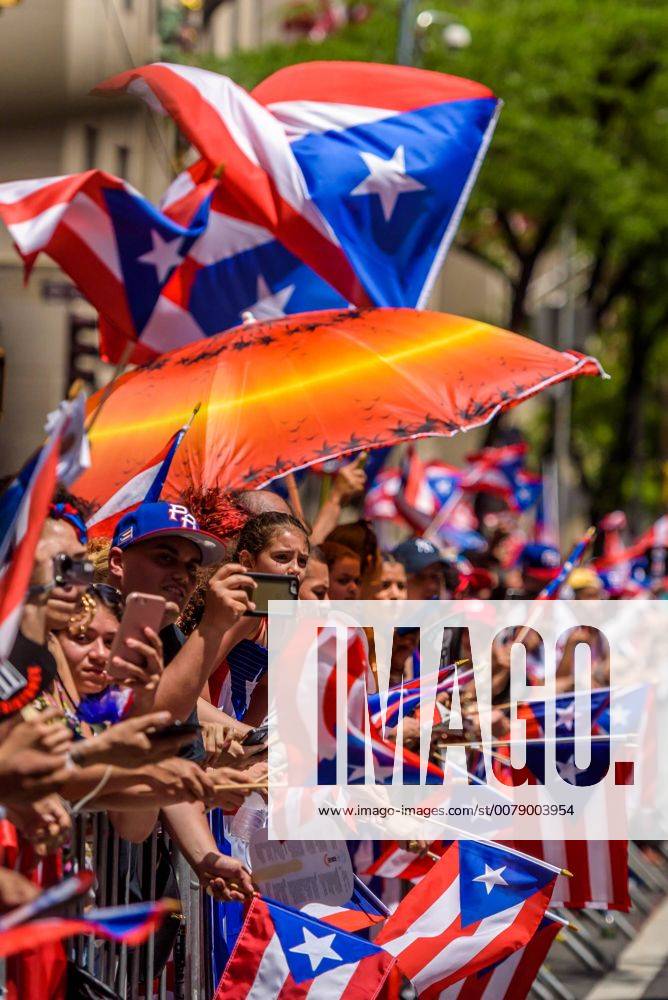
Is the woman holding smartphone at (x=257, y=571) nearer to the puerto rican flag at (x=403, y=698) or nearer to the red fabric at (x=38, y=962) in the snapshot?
the puerto rican flag at (x=403, y=698)

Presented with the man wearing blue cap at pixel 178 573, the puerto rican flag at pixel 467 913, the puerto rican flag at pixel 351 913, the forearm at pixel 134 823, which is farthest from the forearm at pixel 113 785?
the puerto rican flag at pixel 467 913

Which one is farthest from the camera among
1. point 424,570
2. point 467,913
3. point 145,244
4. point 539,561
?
point 539,561

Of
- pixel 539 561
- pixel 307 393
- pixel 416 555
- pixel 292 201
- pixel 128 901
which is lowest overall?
pixel 539 561

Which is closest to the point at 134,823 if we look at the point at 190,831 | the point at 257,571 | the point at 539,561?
the point at 190,831

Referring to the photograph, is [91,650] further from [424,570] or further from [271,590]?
[424,570]

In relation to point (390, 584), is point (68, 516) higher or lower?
higher

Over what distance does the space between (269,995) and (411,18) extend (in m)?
14.1

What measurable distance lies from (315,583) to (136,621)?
2.57 meters

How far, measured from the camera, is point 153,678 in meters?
4.38

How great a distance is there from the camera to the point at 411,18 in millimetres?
18141

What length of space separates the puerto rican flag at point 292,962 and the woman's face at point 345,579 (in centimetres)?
214

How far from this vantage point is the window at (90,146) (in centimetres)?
2450

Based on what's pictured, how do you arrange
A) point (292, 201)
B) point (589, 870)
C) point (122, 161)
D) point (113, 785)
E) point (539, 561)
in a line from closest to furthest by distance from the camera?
point (113, 785) → point (589, 870) → point (292, 201) → point (539, 561) → point (122, 161)

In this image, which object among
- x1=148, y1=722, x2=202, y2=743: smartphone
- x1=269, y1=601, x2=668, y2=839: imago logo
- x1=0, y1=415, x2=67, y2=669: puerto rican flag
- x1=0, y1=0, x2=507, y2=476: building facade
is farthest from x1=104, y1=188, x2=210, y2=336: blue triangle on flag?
x1=0, y1=0, x2=507, y2=476: building facade
